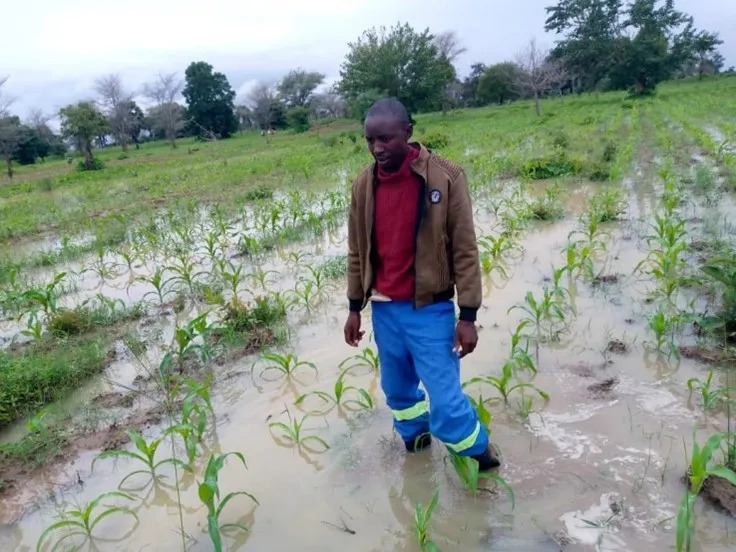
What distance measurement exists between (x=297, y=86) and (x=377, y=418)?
6242 centimetres

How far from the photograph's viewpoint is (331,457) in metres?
2.84

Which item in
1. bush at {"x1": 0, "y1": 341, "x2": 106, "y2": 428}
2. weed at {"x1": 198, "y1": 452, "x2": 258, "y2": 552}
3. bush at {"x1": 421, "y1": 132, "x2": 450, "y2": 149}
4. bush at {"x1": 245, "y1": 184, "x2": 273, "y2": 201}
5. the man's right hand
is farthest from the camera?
bush at {"x1": 421, "y1": 132, "x2": 450, "y2": 149}

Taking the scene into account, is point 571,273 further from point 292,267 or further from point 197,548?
point 197,548

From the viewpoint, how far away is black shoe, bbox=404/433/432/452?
8.87 ft

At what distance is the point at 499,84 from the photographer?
153 feet

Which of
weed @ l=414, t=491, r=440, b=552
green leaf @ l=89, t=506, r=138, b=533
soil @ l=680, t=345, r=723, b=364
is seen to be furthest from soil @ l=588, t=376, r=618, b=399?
green leaf @ l=89, t=506, r=138, b=533

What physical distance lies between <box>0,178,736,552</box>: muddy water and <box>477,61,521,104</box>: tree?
45.2 m

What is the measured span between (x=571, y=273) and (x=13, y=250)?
845 centimetres

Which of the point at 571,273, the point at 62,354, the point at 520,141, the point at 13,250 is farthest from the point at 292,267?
the point at 520,141

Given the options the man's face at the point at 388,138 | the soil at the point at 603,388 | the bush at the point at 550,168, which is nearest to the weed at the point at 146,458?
the man's face at the point at 388,138

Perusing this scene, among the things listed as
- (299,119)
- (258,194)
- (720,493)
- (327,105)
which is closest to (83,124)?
(299,119)

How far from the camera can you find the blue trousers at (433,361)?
225 centimetres

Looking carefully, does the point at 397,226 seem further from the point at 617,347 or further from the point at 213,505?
the point at 617,347

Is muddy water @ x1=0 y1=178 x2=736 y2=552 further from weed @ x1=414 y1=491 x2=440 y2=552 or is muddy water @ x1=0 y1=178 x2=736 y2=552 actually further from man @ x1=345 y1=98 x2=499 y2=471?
man @ x1=345 y1=98 x2=499 y2=471
